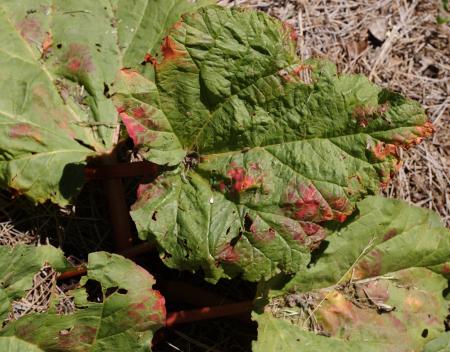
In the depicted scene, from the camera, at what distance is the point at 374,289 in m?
3.02

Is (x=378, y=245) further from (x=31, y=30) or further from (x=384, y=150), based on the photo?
(x=31, y=30)

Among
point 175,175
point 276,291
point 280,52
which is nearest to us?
point 280,52

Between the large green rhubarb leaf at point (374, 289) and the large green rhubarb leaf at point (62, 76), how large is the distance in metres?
1.01

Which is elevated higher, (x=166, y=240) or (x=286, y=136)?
(x=286, y=136)

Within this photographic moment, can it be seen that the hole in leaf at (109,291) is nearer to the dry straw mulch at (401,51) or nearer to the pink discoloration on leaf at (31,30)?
the pink discoloration on leaf at (31,30)

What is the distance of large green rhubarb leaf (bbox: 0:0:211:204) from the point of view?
2844mm

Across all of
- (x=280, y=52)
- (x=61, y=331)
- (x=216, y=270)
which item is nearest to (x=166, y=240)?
(x=216, y=270)

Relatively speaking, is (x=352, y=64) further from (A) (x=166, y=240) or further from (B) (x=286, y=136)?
(A) (x=166, y=240)

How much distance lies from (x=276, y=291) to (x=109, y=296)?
0.68 m

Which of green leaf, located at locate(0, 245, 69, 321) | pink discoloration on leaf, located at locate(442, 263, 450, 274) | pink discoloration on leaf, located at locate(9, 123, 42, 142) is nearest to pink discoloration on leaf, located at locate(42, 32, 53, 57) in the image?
pink discoloration on leaf, located at locate(9, 123, 42, 142)

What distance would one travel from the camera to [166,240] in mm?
2607

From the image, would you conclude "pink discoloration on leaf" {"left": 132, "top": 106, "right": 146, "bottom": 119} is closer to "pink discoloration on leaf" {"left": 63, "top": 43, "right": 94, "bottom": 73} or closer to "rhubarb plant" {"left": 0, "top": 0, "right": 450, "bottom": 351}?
"rhubarb plant" {"left": 0, "top": 0, "right": 450, "bottom": 351}

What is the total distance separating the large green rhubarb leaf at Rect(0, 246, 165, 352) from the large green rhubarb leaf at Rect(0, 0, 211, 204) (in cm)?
35

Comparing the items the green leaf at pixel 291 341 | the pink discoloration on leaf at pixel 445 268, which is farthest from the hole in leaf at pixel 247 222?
the pink discoloration on leaf at pixel 445 268
